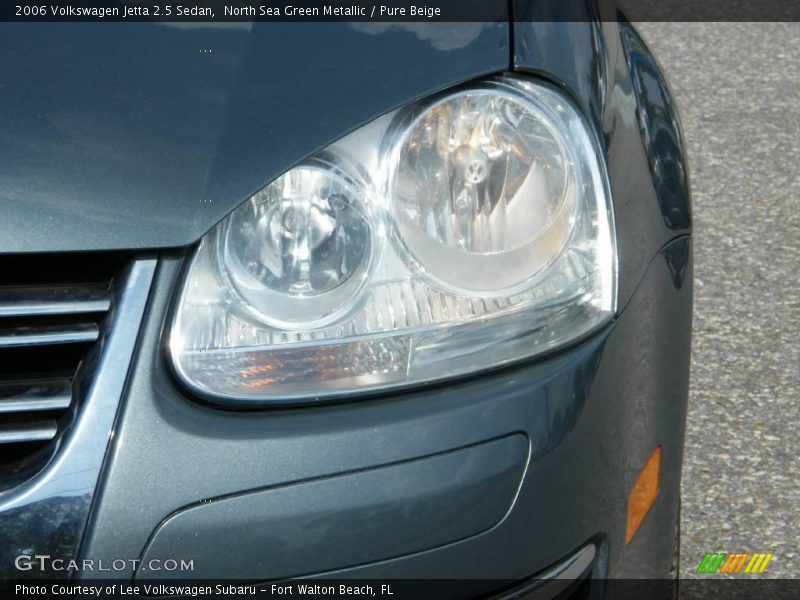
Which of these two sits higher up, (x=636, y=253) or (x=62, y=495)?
(x=636, y=253)

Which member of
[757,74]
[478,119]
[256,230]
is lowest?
[256,230]

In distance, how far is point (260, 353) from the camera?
1.43 m

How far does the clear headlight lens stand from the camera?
1418mm

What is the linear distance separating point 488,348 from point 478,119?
295 mm

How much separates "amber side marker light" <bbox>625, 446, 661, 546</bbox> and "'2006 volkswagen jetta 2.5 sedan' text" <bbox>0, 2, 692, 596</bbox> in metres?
0.02

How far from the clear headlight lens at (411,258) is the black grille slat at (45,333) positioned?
0.10 metres

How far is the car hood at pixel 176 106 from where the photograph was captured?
53.2 inches

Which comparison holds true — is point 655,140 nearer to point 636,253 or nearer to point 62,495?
point 636,253

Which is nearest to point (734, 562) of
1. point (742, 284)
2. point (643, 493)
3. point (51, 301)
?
point (643, 493)

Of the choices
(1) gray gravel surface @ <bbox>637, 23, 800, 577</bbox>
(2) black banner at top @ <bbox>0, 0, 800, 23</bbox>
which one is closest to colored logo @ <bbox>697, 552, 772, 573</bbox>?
(1) gray gravel surface @ <bbox>637, 23, 800, 577</bbox>

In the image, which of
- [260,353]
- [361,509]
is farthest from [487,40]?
[361,509]
